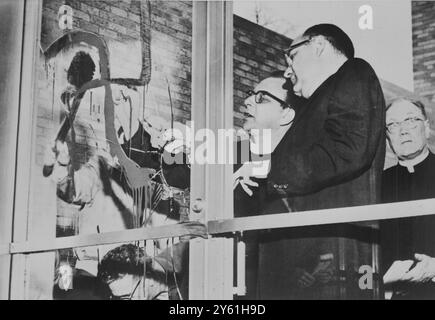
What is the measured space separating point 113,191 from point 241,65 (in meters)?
1.17

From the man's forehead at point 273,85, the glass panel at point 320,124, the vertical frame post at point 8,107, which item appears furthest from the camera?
the vertical frame post at point 8,107

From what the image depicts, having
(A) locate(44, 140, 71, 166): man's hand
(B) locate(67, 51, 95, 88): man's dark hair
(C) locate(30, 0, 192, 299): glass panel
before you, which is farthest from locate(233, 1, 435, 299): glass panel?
(A) locate(44, 140, 71, 166): man's hand

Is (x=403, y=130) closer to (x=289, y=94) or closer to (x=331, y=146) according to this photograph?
(x=331, y=146)

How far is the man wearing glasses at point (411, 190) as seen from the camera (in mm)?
3830

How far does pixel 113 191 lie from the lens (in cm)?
515

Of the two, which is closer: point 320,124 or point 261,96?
point 320,124

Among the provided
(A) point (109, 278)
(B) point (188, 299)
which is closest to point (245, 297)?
(B) point (188, 299)

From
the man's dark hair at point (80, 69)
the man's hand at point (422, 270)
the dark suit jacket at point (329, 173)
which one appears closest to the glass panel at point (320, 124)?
the dark suit jacket at point (329, 173)

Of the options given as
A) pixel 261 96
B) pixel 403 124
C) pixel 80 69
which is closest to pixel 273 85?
pixel 261 96

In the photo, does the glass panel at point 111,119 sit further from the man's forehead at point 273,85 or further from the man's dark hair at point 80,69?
the man's forehead at point 273,85

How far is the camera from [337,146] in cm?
422

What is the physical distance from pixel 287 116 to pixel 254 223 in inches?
23.3

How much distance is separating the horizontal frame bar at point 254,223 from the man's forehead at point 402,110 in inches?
16.5
